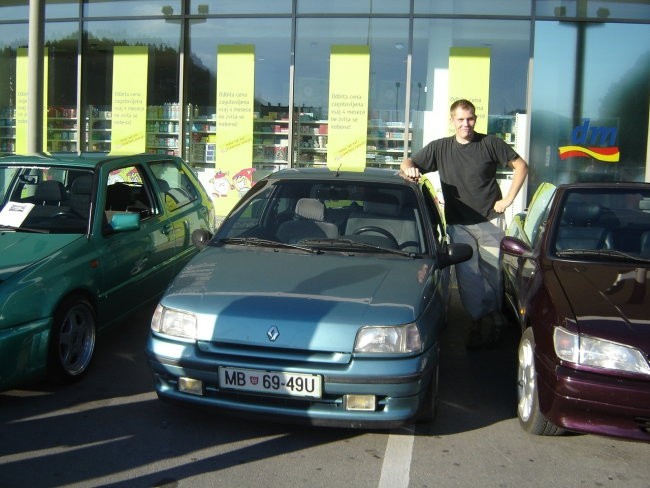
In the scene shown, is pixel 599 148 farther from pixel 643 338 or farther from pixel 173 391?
pixel 173 391

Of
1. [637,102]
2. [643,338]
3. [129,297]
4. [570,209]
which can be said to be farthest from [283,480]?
[637,102]

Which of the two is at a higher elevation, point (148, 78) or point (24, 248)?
point (148, 78)

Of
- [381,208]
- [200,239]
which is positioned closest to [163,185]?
[200,239]

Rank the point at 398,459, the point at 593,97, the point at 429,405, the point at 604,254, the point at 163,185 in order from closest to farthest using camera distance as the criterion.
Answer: the point at 398,459 < the point at 429,405 < the point at 604,254 < the point at 163,185 < the point at 593,97

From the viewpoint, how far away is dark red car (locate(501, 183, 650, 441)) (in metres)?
3.34

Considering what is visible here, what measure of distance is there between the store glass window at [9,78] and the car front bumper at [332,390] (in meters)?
11.6

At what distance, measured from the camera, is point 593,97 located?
37.1ft

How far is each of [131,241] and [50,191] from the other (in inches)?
29.1

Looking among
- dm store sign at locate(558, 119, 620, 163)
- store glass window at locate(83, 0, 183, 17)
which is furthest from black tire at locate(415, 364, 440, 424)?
store glass window at locate(83, 0, 183, 17)

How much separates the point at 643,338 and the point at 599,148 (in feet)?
28.6

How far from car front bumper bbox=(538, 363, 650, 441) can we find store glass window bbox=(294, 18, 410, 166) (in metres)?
8.60

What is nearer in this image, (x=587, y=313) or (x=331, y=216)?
(x=587, y=313)

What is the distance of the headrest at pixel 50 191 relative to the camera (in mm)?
5370

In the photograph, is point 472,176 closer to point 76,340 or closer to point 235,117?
point 76,340
